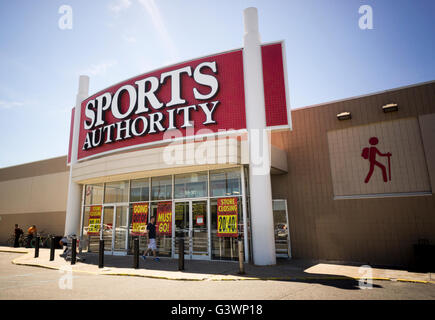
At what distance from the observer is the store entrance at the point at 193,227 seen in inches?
467

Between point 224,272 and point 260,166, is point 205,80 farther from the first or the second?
point 224,272

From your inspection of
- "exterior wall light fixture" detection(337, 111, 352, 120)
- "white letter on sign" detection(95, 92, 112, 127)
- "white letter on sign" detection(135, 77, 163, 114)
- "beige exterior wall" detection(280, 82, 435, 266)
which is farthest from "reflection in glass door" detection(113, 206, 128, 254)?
"exterior wall light fixture" detection(337, 111, 352, 120)

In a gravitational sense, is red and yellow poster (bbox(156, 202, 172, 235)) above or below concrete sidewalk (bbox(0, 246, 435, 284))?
above

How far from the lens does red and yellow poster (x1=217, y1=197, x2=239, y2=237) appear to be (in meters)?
11.2

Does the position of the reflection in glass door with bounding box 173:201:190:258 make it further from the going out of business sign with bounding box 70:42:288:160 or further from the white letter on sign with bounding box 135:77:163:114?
the white letter on sign with bounding box 135:77:163:114

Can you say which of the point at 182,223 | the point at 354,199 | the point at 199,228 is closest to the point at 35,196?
the point at 182,223

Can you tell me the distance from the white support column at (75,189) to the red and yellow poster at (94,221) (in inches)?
47.1

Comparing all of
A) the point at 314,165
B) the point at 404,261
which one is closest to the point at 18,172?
the point at 314,165

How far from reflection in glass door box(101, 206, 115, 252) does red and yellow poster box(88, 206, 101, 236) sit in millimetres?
395

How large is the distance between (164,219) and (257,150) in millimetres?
5448

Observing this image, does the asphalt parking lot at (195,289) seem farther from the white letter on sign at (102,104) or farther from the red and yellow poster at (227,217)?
the white letter on sign at (102,104)

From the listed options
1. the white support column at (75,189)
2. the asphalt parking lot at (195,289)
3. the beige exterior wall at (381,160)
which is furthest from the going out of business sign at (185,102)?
the asphalt parking lot at (195,289)
